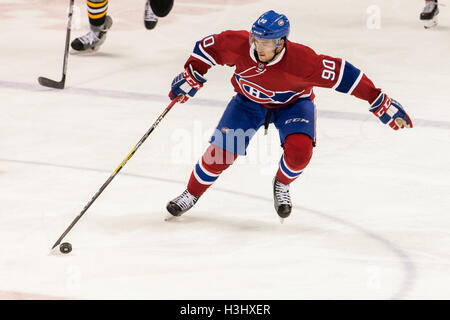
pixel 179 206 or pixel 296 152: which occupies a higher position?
pixel 296 152

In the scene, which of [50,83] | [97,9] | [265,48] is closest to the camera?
[265,48]

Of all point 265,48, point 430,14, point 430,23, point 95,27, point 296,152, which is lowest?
point 430,23

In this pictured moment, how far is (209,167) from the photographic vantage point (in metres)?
4.68

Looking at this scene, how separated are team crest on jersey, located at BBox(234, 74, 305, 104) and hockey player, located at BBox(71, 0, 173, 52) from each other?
375cm

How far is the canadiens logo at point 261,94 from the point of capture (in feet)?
14.8

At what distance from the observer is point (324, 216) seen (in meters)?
4.80

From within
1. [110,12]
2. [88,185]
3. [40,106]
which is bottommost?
[110,12]

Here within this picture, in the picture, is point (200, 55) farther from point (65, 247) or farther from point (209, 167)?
point (65, 247)

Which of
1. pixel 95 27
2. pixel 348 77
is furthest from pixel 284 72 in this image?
pixel 95 27

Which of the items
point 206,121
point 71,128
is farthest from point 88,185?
point 206,121

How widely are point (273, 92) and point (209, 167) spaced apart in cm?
47
